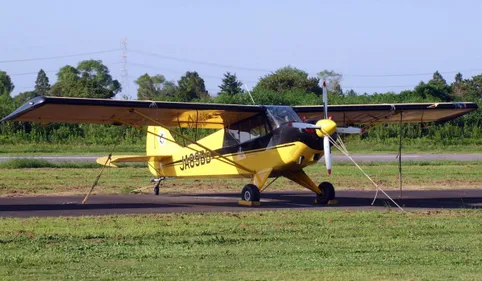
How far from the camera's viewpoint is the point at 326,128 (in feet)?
61.3

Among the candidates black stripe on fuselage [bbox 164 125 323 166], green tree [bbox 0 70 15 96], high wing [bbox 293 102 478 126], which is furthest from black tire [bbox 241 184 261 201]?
green tree [bbox 0 70 15 96]

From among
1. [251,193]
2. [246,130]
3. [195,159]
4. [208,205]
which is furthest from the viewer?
[195,159]

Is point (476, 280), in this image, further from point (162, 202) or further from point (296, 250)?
point (162, 202)

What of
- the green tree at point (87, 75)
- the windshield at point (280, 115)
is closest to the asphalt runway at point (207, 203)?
the windshield at point (280, 115)

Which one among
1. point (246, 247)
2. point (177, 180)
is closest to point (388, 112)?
point (177, 180)

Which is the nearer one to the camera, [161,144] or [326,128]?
[326,128]

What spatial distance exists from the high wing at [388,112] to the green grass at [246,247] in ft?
18.5

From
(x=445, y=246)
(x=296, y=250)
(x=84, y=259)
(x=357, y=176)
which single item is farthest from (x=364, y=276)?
(x=357, y=176)

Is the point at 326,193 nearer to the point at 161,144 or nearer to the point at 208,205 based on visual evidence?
the point at 208,205

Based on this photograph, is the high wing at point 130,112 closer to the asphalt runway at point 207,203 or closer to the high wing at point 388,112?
the asphalt runway at point 207,203

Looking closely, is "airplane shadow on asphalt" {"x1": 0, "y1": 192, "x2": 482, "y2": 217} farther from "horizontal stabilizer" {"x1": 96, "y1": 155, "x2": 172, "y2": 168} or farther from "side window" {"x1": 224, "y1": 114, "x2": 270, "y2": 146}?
"side window" {"x1": 224, "y1": 114, "x2": 270, "y2": 146}

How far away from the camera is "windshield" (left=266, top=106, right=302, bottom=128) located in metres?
20.4

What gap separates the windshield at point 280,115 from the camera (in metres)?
20.4

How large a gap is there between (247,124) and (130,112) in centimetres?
324
